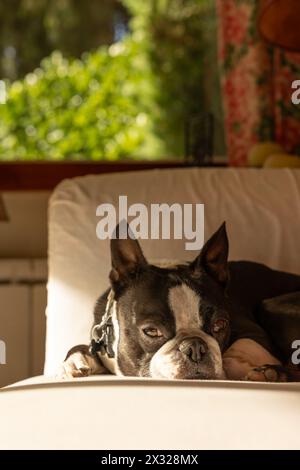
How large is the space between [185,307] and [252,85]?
1.60 metres

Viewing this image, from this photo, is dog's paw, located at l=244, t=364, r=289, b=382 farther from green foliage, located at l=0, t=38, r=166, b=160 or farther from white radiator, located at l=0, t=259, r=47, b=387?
green foliage, located at l=0, t=38, r=166, b=160

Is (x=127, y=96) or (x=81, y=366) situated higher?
(x=127, y=96)

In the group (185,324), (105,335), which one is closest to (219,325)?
(185,324)

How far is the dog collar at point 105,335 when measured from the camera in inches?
50.3

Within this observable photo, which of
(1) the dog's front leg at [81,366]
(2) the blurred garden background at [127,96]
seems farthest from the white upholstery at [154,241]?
(2) the blurred garden background at [127,96]

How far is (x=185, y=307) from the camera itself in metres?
1.23

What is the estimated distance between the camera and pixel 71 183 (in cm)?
157

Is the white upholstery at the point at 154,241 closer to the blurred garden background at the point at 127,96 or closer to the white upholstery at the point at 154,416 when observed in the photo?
the white upholstery at the point at 154,416

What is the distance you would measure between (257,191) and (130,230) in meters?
0.34

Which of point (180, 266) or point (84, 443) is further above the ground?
point (180, 266)

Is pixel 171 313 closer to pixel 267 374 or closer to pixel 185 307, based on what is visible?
pixel 185 307
